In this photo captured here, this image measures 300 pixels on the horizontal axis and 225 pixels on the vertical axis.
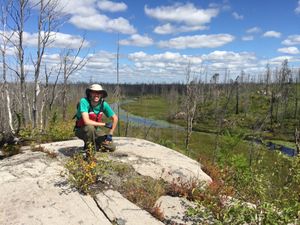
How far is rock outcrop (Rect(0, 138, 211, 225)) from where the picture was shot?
611cm

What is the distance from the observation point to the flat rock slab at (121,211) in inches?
248

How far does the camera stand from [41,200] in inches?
254

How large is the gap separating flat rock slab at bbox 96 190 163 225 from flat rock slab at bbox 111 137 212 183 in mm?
1414

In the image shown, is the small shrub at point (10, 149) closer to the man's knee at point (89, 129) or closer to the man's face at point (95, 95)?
Answer: the man's knee at point (89, 129)

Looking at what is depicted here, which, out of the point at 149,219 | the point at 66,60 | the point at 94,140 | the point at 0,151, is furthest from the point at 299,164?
the point at 66,60

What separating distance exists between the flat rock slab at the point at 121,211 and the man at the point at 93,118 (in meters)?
1.74

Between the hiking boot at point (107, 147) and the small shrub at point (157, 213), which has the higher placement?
the hiking boot at point (107, 147)

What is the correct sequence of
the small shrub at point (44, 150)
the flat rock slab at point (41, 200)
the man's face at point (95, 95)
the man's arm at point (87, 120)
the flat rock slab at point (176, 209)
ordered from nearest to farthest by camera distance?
1. the flat rock slab at point (41, 200)
2. the flat rock slab at point (176, 209)
3. the man's arm at point (87, 120)
4. the man's face at point (95, 95)
5. the small shrub at point (44, 150)

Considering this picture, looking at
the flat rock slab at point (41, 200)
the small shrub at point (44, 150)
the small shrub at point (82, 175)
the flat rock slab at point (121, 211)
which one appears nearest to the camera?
the flat rock slab at point (41, 200)

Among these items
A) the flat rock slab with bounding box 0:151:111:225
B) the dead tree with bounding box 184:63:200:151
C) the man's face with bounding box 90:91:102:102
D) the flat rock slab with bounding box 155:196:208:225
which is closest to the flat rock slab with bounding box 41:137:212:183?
the flat rock slab with bounding box 155:196:208:225

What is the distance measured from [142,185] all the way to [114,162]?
1145 millimetres

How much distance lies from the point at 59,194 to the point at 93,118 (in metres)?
2.37

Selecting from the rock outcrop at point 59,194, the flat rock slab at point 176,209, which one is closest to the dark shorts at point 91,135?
the rock outcrop at point 59,194

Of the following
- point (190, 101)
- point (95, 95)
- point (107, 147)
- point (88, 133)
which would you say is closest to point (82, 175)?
point (88, 133)
